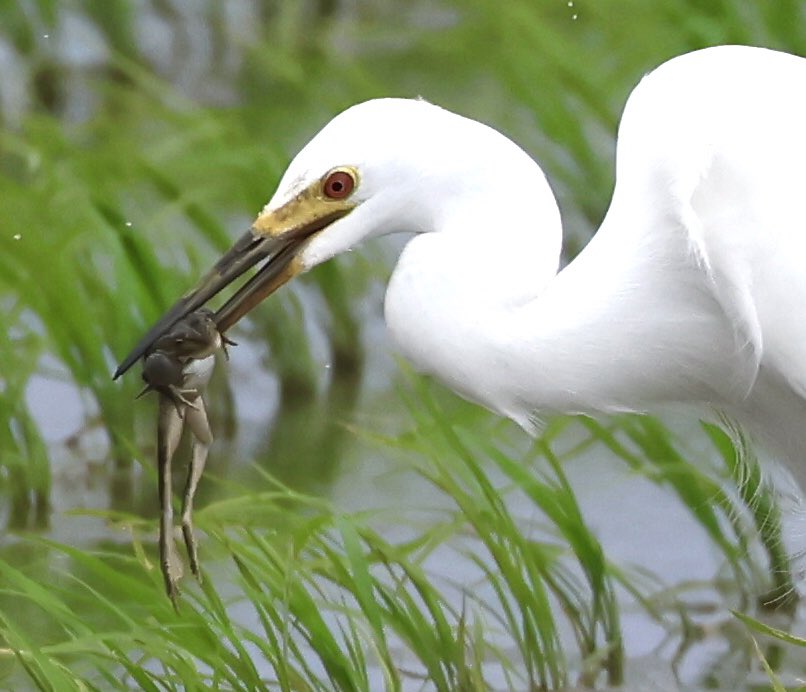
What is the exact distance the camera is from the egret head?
3689mm

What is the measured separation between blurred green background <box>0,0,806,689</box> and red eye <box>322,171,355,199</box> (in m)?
0.69

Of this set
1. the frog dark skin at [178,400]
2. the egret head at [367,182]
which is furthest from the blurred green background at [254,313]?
the egret head at [367,182]

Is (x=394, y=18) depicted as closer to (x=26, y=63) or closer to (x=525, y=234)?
(x=26, y=63)

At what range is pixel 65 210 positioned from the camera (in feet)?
19.8

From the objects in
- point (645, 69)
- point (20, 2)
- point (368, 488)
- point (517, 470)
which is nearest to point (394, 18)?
point (20, 2)

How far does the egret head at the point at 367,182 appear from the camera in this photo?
3689mm

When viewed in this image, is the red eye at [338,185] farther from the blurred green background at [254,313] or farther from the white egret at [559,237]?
the blurred green background at [254,313]

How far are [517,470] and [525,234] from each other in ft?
2.40

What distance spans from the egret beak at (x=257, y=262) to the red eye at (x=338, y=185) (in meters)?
0.04

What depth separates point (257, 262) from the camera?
3838 millimetres

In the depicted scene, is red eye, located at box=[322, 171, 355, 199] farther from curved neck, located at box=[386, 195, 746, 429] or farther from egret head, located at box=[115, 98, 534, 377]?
curved neck, located at box=[386, 195, 746, 429]

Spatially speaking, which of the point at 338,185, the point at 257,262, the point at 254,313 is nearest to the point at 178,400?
the point at 257,262

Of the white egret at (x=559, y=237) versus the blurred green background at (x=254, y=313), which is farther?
the blurred green background at (x=254, y=313)

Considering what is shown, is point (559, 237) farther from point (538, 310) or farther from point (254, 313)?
point (254, 313)
